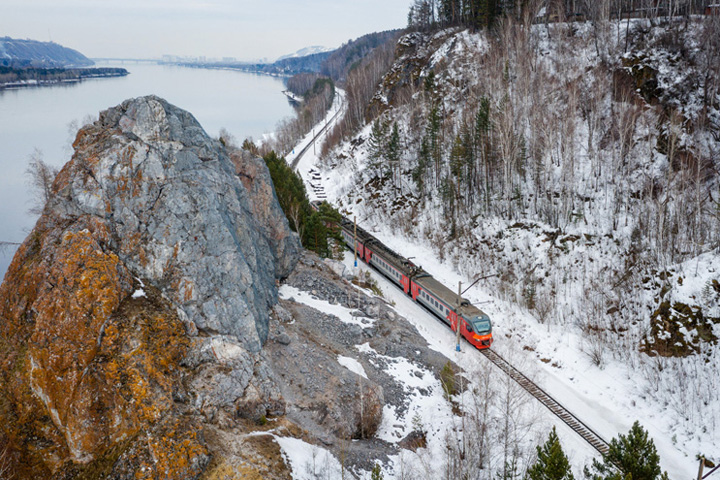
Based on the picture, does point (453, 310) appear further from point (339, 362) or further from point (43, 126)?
point (43, 126)

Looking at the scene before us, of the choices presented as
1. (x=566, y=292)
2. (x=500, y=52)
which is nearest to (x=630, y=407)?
(x=566, y=292)

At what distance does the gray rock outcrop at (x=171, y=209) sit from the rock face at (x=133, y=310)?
0.06 meters

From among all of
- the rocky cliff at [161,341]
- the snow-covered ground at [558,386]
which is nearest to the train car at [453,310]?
the snow-covered ground at [558,386]

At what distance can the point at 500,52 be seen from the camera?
2430 inches

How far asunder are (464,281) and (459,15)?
208 ft

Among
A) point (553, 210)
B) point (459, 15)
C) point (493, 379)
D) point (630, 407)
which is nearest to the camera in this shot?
point (630, 407)

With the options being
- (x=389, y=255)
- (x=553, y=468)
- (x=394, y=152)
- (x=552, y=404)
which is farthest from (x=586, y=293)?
(x=394, y=152)

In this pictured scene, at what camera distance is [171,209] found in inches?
764

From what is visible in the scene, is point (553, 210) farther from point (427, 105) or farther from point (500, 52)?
point (500, 52)

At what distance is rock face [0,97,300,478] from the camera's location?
13.8 m

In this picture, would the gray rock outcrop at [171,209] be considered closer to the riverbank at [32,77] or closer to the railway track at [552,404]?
the railway track at [552,404]

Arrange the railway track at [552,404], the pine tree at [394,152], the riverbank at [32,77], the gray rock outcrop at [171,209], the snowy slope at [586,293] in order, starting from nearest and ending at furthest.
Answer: the gray rock outcrop at [171,209]
the railway track at [552,404]
the snowy slope at [586,293]
the pine tree at [394,152]
the riverbank at [32,77]

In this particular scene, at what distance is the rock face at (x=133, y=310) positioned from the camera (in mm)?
13789

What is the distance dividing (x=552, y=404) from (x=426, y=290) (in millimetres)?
12145
